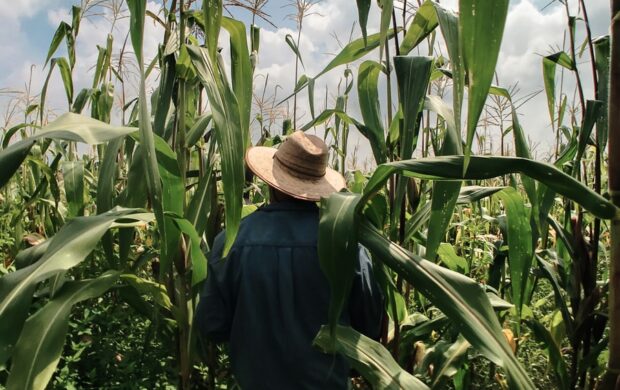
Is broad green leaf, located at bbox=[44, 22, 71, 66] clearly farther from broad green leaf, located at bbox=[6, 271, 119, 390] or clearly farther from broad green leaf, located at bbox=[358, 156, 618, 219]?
broad green leaf, located at bbox=[358, 156, 618, 219]

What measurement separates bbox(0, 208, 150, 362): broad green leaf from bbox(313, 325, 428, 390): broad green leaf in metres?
0.52

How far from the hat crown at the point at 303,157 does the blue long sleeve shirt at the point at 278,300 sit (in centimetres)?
9

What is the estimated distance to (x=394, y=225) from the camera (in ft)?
5.04

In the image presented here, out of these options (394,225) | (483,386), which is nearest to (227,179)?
(394,225)

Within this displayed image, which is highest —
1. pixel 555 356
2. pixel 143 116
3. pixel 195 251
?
pixel 143 116

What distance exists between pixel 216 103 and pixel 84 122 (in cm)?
28

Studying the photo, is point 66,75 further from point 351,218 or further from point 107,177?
point 351,218

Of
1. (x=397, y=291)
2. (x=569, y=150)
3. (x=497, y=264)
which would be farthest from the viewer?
(x=497, y=264)

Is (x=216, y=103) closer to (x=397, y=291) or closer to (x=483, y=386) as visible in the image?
(x=397, y=291)

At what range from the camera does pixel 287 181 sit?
163cm

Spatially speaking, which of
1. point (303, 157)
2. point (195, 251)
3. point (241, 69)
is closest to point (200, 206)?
point (195, 251)

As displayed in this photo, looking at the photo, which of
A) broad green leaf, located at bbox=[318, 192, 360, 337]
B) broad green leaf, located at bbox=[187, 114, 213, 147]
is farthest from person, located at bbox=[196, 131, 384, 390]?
broad green leaf, located at bbox=[318, 192, 360, 337]

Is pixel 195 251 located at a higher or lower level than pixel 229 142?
A: lower

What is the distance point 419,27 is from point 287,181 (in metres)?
0.56
